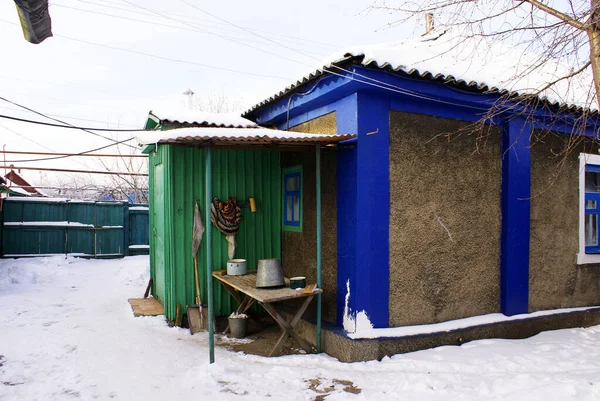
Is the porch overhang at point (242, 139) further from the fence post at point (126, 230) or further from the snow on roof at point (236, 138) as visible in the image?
the fence post at point (126, 230)

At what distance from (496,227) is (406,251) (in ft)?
5.35

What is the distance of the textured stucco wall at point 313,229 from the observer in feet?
18.5

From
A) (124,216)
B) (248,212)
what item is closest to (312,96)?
(248,212)

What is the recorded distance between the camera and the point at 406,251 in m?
5.40

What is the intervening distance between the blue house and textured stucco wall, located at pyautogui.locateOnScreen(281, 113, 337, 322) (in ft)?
0.09

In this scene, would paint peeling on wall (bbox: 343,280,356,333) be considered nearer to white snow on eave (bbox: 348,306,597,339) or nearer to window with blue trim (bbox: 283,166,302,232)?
white snow on eave (bbox: 348,306,597,339)

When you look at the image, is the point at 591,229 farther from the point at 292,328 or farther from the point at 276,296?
the point at 276,296

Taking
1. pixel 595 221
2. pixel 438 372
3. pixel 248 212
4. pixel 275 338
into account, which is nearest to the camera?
pixel 438 372

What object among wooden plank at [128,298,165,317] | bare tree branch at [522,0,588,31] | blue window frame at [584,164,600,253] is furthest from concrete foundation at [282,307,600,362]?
bare tree branch at [522,0,588,31]

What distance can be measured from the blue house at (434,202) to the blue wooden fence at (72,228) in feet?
30.2

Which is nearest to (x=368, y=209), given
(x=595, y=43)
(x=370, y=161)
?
(x=370, y=161)

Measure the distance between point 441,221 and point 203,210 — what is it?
3.51 meters

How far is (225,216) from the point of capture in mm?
6633

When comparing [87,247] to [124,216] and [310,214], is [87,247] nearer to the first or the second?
[124,216]
